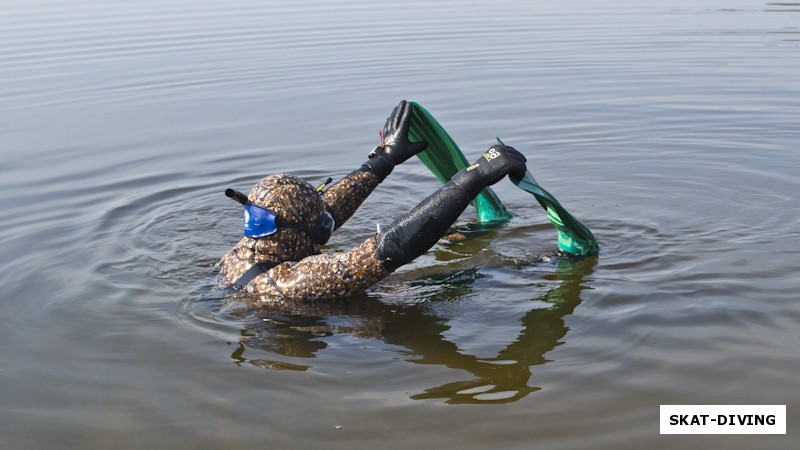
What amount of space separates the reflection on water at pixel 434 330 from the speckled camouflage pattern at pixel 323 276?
10cm

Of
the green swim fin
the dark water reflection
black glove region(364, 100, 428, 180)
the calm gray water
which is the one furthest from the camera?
the green swim fin

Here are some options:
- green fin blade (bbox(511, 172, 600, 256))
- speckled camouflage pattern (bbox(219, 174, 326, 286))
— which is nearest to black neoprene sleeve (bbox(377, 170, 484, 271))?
speckled camouflage pattern (bbox(219, 174, 326, 286))

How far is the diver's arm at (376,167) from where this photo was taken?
562cm

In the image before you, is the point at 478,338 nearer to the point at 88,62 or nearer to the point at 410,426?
the point at 410,426

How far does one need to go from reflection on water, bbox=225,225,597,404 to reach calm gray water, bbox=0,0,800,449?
2cm

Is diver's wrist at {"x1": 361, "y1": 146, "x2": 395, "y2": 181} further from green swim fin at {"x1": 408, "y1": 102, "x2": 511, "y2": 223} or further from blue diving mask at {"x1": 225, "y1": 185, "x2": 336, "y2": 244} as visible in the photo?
blue diving mask at {"x1": 225, "y1": 185, "x2": 336, "y2": 244}

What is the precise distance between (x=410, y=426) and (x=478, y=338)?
0.99m

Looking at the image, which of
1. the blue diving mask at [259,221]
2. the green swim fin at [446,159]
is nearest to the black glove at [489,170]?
the blue diving mask at [259,221]

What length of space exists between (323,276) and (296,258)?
1.12ft

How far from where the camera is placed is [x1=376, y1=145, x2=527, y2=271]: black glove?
4.38 metres

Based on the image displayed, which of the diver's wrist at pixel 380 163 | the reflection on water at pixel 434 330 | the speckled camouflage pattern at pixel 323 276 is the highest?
the diver's wrist at pixel 380 163

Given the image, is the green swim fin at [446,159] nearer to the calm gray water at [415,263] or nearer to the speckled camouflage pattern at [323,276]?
the calm gray water at [415,263]

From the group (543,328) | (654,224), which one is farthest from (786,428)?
(654,224)

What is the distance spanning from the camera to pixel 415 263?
5.64 metres
